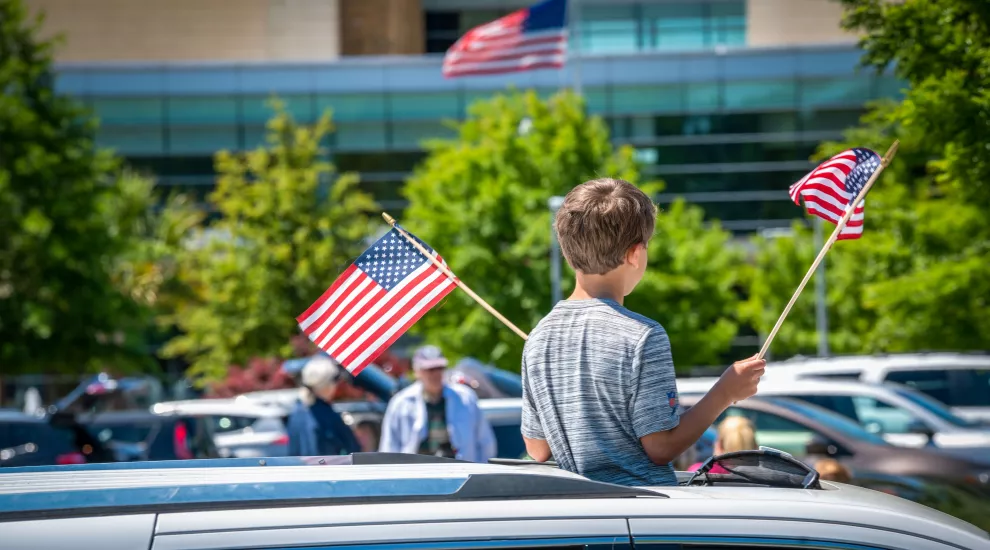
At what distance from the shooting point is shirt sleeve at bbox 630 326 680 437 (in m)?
2.99

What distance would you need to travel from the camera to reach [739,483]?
9.41 ft

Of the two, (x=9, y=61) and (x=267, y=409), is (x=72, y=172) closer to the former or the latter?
(x=9, y=61)

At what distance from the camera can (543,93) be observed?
45781 millimetres

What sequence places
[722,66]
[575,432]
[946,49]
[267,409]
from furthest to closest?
[722,66] < [267,409] < [946,49] < [575,432]

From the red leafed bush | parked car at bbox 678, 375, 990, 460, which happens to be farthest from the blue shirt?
the red leafed bush

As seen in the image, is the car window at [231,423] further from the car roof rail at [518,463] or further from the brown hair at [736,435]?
the car roof rail at [518,463]

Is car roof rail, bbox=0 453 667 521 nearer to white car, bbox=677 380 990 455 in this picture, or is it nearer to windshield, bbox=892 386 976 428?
white car, bbox=677 380 990 455

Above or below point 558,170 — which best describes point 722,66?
above

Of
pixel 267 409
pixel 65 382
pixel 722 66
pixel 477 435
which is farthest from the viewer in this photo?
pixel 722 66

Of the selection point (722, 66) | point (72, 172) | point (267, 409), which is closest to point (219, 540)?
point (267, 409)

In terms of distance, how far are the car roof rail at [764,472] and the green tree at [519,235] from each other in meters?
25.1

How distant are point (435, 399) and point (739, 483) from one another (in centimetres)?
567

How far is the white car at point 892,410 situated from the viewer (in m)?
13.0

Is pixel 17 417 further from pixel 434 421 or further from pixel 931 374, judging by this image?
pixel 931 374
